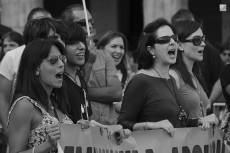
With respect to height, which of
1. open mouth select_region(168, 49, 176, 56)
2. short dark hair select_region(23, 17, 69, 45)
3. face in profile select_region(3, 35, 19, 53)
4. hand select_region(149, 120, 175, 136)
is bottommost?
hand select_region(149, 120, 175, 136)

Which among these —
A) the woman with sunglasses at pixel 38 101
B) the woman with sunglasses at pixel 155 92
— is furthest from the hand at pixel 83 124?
the woman with sunglasses at pixel 155 92

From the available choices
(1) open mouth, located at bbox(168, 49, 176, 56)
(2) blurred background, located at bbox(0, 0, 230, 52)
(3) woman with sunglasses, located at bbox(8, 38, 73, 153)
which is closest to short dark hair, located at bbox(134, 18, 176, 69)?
(1) open mouth, located at bbox(168, 49, 176, 56)

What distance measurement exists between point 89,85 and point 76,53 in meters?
1.29

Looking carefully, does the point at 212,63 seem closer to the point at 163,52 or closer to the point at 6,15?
the point at 163,52

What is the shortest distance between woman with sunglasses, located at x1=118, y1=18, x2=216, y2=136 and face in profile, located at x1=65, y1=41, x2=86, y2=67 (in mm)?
445

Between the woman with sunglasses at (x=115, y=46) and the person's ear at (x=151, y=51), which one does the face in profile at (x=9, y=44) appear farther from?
the person's ear at (x=151, y=51)

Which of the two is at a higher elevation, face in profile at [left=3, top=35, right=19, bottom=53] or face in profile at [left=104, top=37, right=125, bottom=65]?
face in profile at [left=3, top=35, right=19, bottom=53]

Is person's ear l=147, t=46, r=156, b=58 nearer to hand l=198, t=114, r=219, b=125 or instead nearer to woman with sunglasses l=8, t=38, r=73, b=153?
hand l=198, t=114, r=219, b=125

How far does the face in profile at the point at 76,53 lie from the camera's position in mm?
5832

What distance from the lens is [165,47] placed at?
5.94m

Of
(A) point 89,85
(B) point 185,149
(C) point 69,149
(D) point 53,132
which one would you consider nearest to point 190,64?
(A) point 89,85

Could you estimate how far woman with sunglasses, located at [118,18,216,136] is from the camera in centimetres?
568

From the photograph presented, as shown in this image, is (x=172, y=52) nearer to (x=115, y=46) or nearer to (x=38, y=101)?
(x=38, y=101)

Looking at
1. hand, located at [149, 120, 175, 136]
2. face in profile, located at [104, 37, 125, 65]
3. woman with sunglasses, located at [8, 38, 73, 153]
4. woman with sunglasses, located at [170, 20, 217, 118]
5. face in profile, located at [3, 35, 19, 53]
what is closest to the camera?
woman with sunglasses, located at [8, 38, 73, 153]
